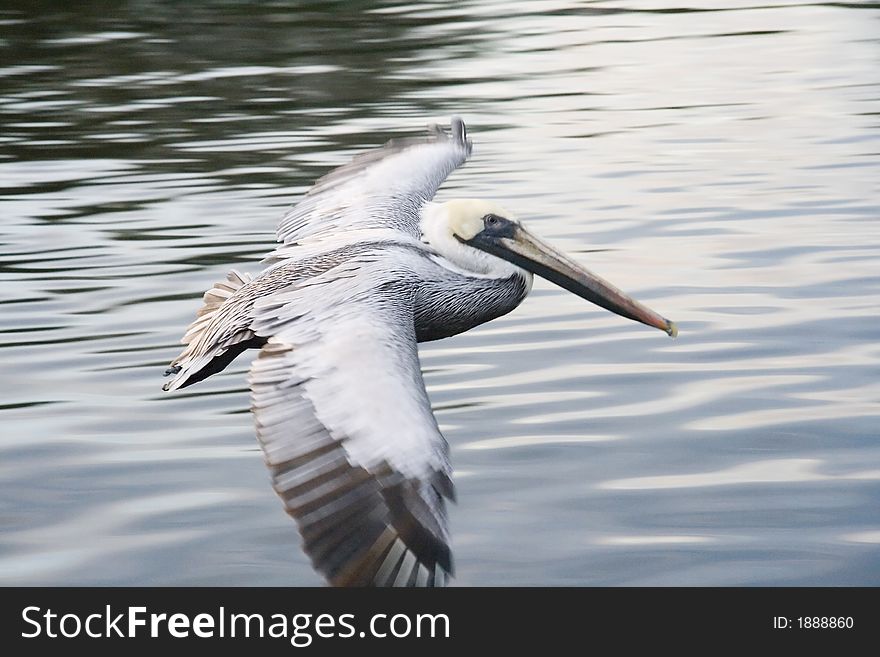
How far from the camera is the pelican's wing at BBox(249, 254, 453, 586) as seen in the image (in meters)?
4.74

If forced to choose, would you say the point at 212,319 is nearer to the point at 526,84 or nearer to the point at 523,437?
the point at 523,437

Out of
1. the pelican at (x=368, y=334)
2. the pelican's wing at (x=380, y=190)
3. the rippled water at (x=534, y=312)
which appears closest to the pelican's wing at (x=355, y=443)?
the pelican at (x=368, y=334)

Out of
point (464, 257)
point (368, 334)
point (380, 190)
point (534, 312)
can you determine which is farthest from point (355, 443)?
point (534, 312)

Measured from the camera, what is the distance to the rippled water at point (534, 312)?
595cm

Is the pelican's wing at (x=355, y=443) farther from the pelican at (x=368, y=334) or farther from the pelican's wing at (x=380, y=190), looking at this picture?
the pelican's wing at (x=380, y=190)

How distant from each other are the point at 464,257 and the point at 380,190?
1.20 metres

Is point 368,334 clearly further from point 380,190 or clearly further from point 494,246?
point 380,190

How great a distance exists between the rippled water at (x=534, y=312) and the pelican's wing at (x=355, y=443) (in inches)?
32.9

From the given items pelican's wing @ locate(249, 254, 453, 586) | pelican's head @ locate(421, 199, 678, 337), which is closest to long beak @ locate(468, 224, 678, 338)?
pelican's head @ locate(421, 199, 678, 337)

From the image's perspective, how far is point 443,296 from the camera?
21.6 feet

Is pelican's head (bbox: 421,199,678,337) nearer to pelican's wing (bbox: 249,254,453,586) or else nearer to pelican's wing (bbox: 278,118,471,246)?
pelican's wing (bbox: 278,118,471,246)

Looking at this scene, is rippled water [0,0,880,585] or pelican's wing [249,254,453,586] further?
rippled water [0,0,880,585]

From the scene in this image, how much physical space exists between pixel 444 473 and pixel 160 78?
44.6 feet

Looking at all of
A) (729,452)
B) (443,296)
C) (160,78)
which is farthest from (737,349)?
(160,78)
